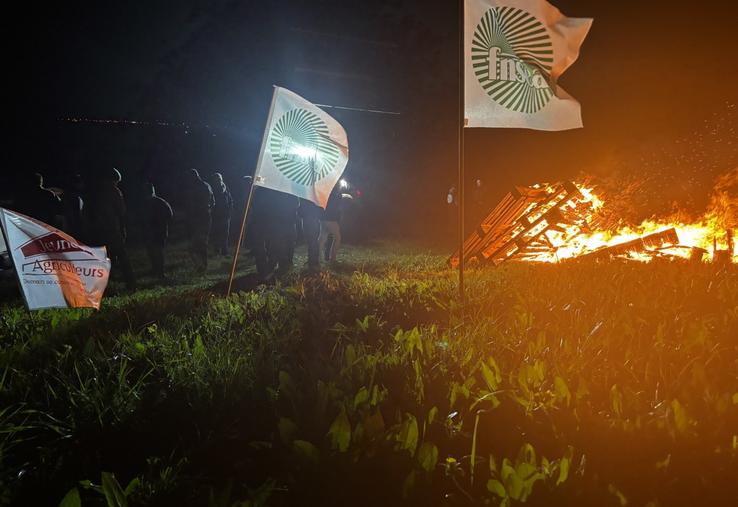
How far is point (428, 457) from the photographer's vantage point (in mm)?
2562

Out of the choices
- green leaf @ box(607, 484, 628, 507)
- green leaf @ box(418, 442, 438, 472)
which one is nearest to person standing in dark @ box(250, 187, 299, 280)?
green leaf @ box(418, 442, 438, 472)

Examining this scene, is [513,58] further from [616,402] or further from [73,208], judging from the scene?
[73,208]

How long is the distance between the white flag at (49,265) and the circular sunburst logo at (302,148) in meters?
2.51

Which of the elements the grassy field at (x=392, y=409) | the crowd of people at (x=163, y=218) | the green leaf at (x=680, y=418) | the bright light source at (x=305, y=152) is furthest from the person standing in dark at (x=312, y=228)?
the green leaf at (x=680, y=418)

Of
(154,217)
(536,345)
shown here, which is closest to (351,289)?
(536,345)

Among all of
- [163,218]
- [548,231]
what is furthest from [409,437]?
[163,218]

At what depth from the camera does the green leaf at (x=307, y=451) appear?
8.32ft

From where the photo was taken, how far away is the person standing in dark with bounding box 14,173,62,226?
11047 millimetres

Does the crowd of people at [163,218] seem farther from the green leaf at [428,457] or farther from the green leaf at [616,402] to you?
the green leaf at [428,457]

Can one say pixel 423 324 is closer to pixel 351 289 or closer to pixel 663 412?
pixel 351 289

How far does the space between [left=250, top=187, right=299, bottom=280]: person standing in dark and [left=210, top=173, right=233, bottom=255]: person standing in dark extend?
14.5ft

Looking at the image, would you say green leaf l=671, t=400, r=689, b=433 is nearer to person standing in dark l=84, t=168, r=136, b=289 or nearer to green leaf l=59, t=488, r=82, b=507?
green leaf l=59, t=488, r=82, b=507

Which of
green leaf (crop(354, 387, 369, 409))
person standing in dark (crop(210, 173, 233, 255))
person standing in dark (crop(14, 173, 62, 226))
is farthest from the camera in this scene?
person standing in dark (crop(210, 173, 233, 255))

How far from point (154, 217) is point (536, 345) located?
31.8ft
